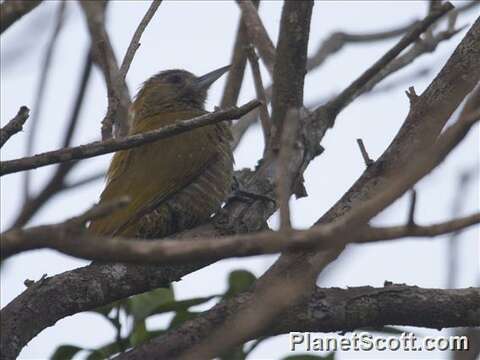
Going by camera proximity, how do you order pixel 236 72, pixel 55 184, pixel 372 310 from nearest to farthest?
pixel 55 184
pixel 372 310
pixel 236 72

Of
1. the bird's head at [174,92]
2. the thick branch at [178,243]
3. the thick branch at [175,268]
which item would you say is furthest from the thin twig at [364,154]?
the bird's head at [174,92]

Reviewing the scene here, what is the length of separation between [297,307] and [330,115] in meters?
2.17

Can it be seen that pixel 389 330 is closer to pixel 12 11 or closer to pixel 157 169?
pixel 157 169

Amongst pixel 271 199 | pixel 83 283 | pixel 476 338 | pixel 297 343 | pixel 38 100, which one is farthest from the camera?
pixel 271 199

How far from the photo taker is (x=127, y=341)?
4.60 metres

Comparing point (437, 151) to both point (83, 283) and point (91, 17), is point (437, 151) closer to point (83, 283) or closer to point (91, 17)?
point (83, 283)

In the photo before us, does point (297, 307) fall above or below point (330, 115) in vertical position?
below

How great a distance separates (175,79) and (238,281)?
298cm

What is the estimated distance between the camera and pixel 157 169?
6.00 m

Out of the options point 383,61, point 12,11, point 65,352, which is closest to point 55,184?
point 12,11

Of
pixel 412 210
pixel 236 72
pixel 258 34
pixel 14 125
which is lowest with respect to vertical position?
pixel 412 210

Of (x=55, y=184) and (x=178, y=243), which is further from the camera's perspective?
(x=55, y=184)

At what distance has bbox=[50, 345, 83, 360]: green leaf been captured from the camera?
4.60 metres

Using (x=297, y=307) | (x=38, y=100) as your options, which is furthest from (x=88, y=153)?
(x=297, y=307)
